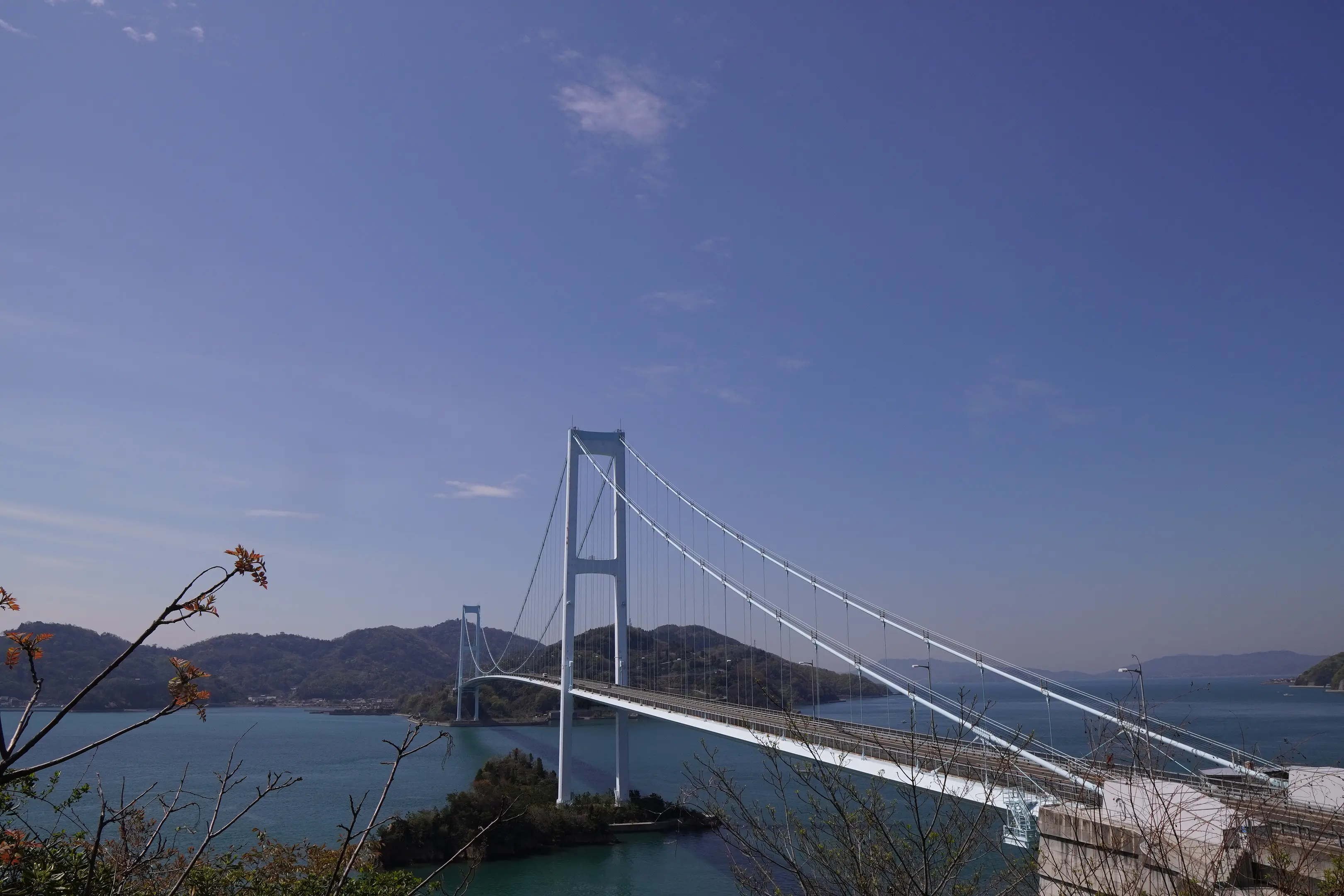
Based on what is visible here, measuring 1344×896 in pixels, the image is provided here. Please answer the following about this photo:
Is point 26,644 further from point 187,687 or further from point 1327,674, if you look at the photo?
point 1327,674

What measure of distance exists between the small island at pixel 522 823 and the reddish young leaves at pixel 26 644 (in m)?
14.5

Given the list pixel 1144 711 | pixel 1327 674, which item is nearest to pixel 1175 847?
pixel 1144 711

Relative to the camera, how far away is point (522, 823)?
16844 mm

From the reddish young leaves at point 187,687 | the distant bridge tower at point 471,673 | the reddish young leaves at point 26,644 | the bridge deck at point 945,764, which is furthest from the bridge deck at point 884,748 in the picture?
the distant bridge tower at point 471,673

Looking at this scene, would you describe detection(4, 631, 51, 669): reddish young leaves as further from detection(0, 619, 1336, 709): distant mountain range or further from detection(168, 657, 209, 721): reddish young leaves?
detection(0, 619, 1336, 709): distant mountain range

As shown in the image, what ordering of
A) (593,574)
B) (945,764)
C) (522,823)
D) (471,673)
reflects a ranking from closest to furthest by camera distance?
(945,764), (522,823), (593,574), (471,673)

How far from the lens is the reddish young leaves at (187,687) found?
→ 165 cm

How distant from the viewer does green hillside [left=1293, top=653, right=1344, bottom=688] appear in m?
58.1

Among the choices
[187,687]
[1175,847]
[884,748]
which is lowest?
[1175,847]

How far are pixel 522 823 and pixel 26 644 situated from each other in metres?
16.9

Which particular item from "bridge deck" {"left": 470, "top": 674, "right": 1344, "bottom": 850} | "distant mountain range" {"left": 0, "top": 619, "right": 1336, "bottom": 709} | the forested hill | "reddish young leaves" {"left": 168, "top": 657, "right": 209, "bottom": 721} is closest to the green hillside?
"distant mountain range" {"left": 0, "top": 619, "right": 1336, "bottom": 709}

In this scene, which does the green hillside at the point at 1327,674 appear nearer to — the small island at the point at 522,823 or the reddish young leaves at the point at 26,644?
the small island at the point at 522,823

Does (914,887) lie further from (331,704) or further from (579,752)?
(331,704)

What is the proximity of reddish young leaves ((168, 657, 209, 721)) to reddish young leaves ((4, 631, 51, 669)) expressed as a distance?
210 mm
